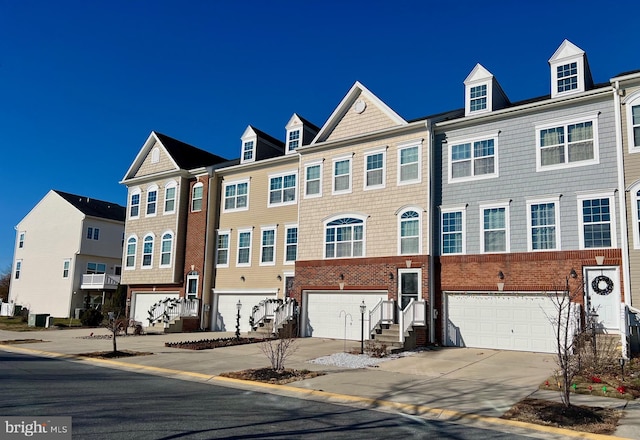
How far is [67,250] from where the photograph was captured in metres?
41.1

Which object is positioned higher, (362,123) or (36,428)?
(362,123)

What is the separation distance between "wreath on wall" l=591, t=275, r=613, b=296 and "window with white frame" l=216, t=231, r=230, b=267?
1769cm

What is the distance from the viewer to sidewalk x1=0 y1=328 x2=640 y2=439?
31.8ft

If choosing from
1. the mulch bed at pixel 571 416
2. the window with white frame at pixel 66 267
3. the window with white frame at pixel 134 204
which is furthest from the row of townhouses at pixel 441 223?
the window with white frame at pixel 66 267

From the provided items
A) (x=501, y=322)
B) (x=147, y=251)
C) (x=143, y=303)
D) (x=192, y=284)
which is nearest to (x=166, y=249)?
(x=147, y=251)

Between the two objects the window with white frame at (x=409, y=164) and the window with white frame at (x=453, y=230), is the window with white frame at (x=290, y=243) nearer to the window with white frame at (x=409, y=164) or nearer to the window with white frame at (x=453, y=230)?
the window with white frame at (x=409, y=164)

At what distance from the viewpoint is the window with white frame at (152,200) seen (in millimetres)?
30484

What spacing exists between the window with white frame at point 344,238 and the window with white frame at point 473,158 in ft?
14.9

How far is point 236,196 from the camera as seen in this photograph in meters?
28.0

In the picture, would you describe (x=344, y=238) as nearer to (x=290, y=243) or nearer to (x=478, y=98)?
(x=290, y=243)

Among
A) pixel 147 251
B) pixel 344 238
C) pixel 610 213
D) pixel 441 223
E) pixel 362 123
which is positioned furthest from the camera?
pixel 147 251

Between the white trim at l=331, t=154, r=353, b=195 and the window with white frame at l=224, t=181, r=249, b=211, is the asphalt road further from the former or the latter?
the window with white frame at l=224, t=181, r=249, b=211

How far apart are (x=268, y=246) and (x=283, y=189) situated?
3.00 meters

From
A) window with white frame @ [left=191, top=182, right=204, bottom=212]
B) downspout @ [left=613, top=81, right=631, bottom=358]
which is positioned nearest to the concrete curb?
downspout @ [left=613, top=81, right=631, bottom=358]
